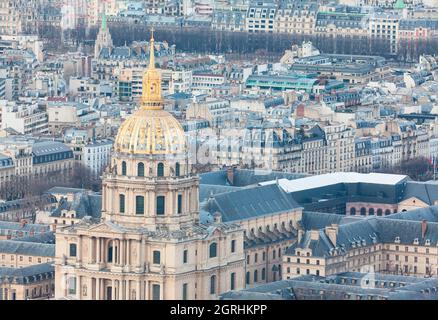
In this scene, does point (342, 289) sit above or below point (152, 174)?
below

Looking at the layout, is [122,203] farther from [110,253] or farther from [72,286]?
[72,286]

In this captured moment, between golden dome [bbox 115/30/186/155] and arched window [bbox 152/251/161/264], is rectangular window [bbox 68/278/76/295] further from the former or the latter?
golden dome [bbox 115/30/186/155]

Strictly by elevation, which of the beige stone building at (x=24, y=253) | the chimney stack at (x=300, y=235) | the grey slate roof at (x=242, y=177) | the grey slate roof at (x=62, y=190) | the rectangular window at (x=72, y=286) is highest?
the chimney stack at (x=300, y=235)

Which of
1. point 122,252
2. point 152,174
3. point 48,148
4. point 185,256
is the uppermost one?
point 152,174

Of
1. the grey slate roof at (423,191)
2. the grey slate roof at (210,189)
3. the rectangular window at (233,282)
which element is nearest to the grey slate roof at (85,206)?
the grey slate roof at (210,189)

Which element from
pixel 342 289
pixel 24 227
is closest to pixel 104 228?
pixel 342 289

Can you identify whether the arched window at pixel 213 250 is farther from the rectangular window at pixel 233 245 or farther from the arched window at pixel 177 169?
the arched window at pixel 177 169

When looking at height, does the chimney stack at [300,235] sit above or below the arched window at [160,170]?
below

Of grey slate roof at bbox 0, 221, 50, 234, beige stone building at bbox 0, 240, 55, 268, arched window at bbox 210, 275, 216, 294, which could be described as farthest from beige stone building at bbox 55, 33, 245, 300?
grey slate roof at bbox 0, 221, 50, 234
